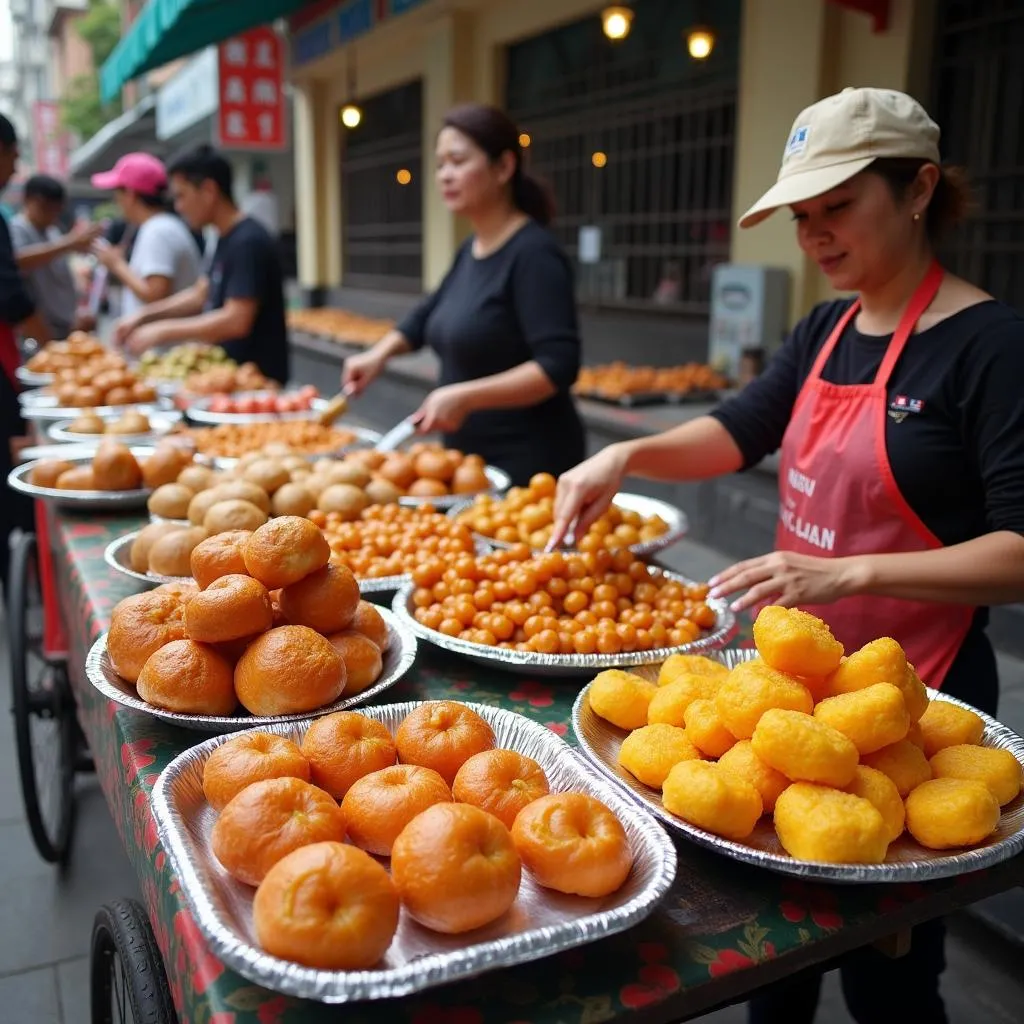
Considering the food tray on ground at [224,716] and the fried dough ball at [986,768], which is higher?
the fried dough ball at [986,768]

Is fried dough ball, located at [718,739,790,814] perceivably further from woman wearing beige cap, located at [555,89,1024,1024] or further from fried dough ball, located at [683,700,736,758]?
woman wearing beige cap, located at [555,89,1024,1024]

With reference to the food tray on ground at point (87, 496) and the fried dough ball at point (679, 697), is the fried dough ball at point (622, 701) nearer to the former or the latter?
the fried dough ball at point (679, 697)

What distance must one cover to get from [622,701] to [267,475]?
1465 mm

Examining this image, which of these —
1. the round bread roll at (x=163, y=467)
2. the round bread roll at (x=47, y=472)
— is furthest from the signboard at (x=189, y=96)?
the round bread roll at (x=163, y=467)

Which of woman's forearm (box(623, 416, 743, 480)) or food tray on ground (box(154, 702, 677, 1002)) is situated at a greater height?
woman's forearm (box(623, 416, 743, 480))

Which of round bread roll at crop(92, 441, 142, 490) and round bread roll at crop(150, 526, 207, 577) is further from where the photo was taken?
round bread roll at crop(92, 441, 142, 490)

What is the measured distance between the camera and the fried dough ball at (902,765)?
1212 mm

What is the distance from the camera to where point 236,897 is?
1.07 meters

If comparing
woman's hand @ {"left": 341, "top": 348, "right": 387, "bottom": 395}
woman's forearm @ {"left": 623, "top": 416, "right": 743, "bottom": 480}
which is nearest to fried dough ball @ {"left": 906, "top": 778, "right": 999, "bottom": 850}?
woman's forearm @ {"left": 623, "top": 416, "right": 743, "bottom": 480}

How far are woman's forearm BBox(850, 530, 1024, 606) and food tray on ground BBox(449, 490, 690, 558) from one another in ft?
2.26

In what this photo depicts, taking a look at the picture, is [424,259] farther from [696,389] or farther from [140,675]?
[140,675]

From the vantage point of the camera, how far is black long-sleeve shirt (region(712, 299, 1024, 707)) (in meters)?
1.68

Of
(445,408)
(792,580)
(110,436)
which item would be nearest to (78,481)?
(110,436)

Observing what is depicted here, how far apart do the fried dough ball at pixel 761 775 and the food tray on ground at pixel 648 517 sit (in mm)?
1015
